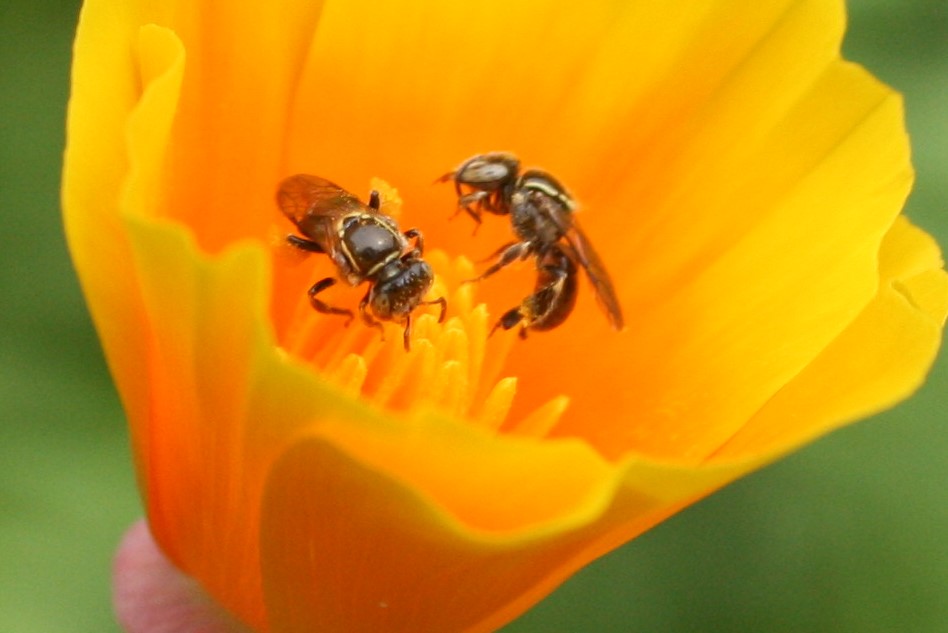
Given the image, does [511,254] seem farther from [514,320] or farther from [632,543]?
[632,543]

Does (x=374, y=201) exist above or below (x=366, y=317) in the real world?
above

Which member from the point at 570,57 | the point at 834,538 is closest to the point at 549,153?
the point at 570,57

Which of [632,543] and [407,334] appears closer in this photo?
[407,334]

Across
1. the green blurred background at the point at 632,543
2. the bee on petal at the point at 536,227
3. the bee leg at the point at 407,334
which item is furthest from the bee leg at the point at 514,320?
the green blurred background at the point at 632,543

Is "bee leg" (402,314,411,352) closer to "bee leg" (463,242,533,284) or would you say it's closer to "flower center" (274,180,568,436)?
"flower center" (274,180,568,436)

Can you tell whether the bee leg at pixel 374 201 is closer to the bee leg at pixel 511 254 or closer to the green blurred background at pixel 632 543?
the bee leg at pixel 511 254

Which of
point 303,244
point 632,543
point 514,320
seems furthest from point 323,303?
point 632,543
